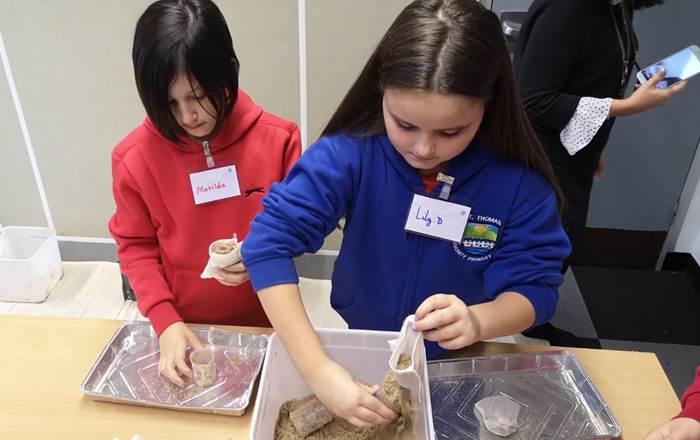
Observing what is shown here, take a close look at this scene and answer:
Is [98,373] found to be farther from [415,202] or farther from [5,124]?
[5,124]

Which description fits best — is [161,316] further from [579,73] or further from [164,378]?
[579,73]

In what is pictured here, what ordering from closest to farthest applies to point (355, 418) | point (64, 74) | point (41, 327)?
point (355, 418)
point (41, 327)
point (64, 74)

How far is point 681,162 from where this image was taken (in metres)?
2.34

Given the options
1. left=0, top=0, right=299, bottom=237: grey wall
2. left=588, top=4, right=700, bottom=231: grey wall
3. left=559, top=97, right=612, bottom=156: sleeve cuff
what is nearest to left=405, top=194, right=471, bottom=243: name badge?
left=559, top=97, right=612, bottom=156: sleeve cuff

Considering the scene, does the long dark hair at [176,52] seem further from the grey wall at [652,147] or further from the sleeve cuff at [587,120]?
the grey wall at [652,147]

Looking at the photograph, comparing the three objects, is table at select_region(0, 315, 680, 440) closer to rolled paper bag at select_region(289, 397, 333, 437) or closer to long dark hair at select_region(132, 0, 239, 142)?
rolled paper bag at select_region(289, 397, 333, 437)

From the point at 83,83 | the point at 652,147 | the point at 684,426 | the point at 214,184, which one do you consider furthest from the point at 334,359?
the point at 652,147

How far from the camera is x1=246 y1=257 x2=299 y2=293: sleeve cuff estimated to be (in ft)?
2.88

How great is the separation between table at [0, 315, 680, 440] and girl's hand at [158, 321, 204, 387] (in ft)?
0.22

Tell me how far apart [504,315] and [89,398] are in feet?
2.38

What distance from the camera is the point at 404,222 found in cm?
98

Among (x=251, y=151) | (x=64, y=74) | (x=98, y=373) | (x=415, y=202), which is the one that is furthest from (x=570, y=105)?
(x=64, y=74)

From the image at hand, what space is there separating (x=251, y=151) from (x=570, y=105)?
3.14 ft

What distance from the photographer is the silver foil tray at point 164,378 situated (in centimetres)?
90
